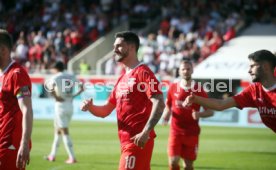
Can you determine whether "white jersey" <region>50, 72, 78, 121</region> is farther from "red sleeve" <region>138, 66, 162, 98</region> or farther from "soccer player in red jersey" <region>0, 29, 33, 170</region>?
"soccer player in red jersey" <region>0, 29, 33, 170</region>

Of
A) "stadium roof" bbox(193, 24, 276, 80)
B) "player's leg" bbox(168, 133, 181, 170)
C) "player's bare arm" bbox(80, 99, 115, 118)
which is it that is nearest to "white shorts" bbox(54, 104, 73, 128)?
"player's leg" bbox(168, 133, 181, 170)

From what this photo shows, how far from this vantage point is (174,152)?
12023 mm

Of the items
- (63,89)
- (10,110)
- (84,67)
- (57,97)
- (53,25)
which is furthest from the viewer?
(53,25)

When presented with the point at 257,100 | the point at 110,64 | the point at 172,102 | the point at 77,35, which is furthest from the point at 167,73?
the point at 257,100

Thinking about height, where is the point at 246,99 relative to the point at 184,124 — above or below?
above

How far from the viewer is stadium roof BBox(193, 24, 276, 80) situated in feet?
103

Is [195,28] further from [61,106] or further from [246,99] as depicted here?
[246,99]

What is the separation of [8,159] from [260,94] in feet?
11.6

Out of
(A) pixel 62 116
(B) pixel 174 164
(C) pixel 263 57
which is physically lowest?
(B) pixel 174 164

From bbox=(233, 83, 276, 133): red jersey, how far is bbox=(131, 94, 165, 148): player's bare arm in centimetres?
131

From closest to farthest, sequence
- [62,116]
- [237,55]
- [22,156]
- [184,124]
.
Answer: [22,156]
[184,124]
[62,116]
[237,55]

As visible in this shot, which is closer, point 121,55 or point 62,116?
point 121,55

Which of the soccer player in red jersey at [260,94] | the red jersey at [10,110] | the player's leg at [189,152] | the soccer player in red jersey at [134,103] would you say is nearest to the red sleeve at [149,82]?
the soccer player in red jersey at [134,103]

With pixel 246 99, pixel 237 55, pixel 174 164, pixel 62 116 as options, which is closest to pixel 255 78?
pixel 246 99
